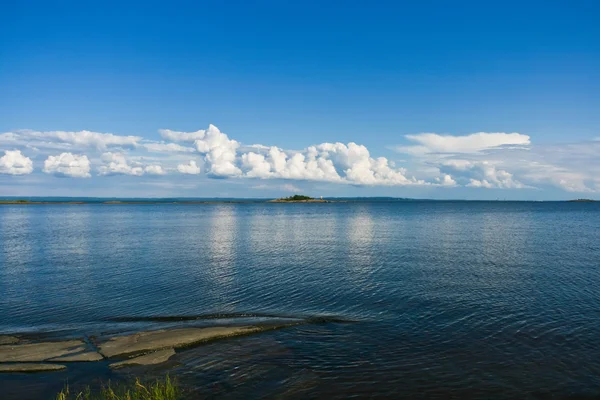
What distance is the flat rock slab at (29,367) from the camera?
1681 centimetres

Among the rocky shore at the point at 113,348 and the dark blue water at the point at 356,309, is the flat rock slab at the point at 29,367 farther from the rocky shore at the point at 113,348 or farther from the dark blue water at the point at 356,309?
the dark blue water at the point at 356,309

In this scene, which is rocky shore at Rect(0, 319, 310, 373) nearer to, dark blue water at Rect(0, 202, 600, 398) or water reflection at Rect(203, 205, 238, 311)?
dark blue water at Rect(0, 202, 600, 398)

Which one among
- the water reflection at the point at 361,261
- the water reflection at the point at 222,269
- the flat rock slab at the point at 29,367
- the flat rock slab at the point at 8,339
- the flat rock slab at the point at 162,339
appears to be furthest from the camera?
the water reflection at the point at 361,261

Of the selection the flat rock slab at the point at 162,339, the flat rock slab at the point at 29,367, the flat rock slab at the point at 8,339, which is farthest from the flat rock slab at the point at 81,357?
the flat rock slab at the point at 8,339

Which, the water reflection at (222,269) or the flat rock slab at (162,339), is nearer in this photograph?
the flat rock slab at (162,339)

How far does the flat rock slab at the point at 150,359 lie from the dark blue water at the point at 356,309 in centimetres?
75

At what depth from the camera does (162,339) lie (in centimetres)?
2025

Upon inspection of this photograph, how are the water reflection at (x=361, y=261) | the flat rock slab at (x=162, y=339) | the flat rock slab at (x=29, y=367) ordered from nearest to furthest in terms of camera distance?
the flat rock slab at (x=29, y=367)
the flat rock slab at (x=162, y=339)
the water reflection at (x=361, y=261)

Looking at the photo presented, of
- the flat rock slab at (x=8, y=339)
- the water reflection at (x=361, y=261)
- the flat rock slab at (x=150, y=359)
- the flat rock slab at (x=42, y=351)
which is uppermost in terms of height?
the water reflection at (x=361, y=261)

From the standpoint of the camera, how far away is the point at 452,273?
37.2m

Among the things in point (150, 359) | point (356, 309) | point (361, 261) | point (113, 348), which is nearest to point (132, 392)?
point (150, 359)

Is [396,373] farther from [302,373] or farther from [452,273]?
[452,273]

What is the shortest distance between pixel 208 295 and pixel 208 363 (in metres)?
12.5

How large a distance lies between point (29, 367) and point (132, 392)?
550 centimetres
